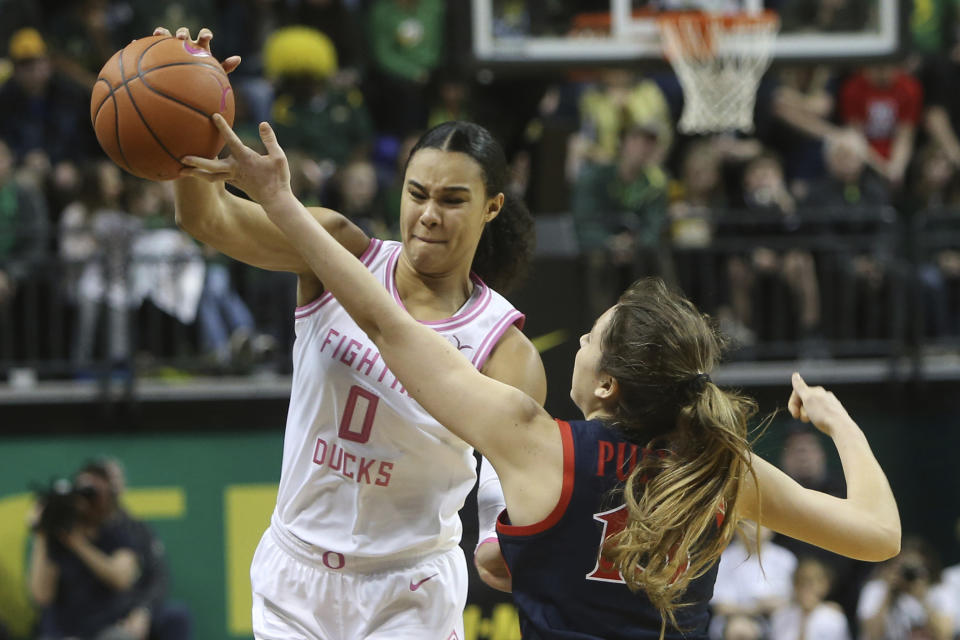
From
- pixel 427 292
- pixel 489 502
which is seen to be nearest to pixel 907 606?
pixel 489 502

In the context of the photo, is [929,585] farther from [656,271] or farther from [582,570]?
[582,570]

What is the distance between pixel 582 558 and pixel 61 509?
5553 mm

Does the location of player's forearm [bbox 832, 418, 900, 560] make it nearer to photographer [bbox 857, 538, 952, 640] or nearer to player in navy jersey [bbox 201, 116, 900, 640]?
player in navy jersey [bbox 201, 116, 900, 640]

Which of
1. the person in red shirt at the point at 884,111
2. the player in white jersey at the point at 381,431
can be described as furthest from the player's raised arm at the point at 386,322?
the person in red shirt at the point at 884,111

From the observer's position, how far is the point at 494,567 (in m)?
3.18

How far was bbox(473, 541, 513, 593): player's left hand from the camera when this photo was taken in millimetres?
3169

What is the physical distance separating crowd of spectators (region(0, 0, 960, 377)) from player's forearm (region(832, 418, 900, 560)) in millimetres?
4530

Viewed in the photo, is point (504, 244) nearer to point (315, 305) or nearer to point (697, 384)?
point (315, 305)

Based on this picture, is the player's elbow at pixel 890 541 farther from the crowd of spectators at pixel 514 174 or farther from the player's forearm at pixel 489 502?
the crowd of spectators at pixel 514 174

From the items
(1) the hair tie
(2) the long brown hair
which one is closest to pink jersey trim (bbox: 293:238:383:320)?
(2) the long brown hair

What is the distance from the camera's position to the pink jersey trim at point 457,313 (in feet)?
11.6

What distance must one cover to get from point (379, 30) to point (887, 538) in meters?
7.77

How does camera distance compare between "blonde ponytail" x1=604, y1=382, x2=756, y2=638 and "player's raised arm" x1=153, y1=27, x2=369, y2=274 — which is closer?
"blonde ponytail" x1=604, y1=382, x2=756, y2=638

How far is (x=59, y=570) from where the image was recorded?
762cm
